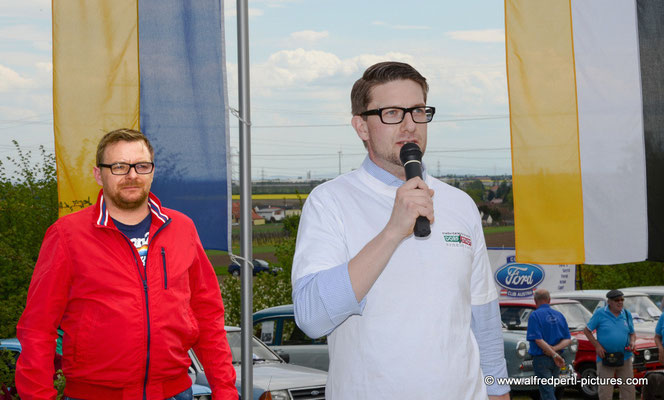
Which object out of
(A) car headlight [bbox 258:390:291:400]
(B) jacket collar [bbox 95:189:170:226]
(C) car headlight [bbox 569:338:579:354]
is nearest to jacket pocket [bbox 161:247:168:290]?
(B) jacket collar [bbox 95:189:170:226]

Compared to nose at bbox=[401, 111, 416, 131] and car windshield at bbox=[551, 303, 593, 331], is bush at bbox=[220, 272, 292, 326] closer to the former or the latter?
car windshield at bbox=[551, 303, 593, 331]

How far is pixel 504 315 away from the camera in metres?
15.4

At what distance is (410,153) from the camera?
9.27 feet

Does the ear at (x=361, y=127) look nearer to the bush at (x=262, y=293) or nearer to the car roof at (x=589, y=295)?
the car roof at (x=589, y=295)

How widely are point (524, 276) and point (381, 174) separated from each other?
22.5 meters

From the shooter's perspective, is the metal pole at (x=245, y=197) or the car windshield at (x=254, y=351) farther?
the car windshield at (x=254, y=351)

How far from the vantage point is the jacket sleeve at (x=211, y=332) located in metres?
3.96

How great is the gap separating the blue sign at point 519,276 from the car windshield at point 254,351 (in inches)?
616

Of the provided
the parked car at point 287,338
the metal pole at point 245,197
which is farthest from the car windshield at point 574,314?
the metal pole at point 245,197

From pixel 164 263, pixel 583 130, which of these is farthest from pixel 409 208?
pixel 583 130

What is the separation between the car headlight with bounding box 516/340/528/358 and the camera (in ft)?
46.0

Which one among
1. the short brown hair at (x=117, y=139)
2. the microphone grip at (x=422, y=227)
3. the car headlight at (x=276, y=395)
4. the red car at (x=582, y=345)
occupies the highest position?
the short brown hair at (x=117, y=139)

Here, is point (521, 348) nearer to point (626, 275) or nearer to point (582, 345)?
point (582, 345)

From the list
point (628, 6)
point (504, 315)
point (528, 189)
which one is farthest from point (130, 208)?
point (504, 315)
